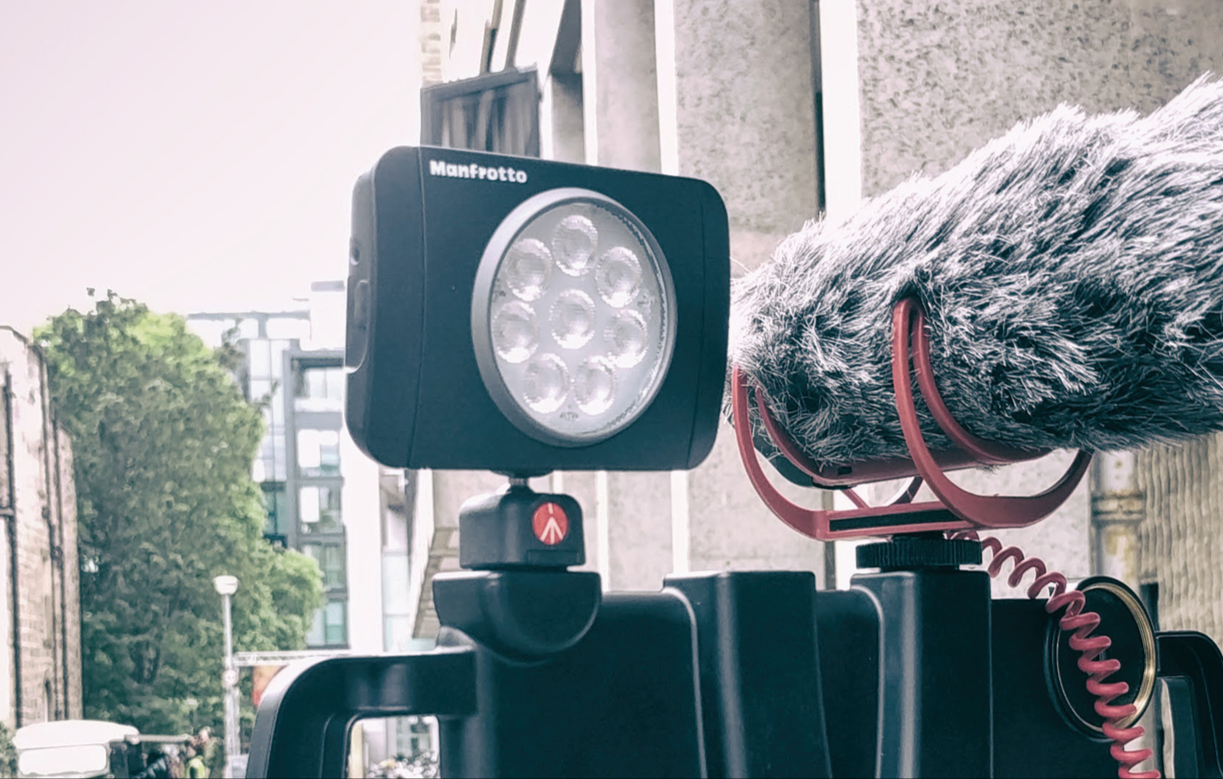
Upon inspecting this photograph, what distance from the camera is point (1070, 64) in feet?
10.4

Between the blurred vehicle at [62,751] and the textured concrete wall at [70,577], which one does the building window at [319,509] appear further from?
the blurred vehicle at [62,751]

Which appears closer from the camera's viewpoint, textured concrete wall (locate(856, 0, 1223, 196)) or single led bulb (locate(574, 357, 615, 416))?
single led bulb (locate(574, 357, 615, 416))

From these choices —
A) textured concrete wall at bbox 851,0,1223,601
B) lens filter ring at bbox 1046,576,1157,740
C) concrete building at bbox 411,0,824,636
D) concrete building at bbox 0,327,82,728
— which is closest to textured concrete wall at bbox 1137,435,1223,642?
textured concrete wall at bbox 851,0,1223,601

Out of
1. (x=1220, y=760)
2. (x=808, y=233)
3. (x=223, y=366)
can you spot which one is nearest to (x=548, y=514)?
Result: (x=808, y=233)

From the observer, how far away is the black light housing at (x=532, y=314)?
1.18 metres

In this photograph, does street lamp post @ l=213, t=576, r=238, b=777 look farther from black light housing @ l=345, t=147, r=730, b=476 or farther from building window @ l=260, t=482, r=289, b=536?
black light housing @ l=345, t=147, r=730, b=476

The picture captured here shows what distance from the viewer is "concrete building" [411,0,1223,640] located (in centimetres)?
313

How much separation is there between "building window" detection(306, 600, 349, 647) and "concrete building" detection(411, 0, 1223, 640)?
5568cm

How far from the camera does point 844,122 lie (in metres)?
3.18

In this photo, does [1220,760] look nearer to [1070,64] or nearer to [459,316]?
[459,316]

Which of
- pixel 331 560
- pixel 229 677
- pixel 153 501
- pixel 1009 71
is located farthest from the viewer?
pixel 331 560

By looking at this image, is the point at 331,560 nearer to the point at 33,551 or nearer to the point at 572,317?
the point at 33,551

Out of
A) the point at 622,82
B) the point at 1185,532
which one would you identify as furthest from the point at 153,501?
Answer: the point at 1185,532

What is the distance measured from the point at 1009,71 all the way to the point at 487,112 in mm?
7317
